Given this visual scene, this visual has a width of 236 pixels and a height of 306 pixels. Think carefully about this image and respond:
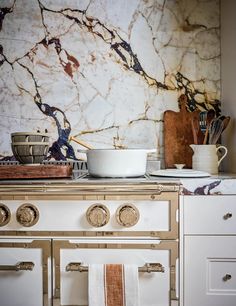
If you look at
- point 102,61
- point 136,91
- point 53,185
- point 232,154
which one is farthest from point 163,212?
point 102,61

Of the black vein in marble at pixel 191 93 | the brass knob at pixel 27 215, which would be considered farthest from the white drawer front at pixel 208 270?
the black vein in marble at pixel 191 93

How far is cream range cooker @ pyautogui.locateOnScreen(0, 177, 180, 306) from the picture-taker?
38.7 inches

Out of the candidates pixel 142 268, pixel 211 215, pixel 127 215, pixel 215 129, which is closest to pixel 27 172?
pixel 127 215

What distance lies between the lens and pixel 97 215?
0.97 m

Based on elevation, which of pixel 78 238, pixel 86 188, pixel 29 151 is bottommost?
pixel 78 238

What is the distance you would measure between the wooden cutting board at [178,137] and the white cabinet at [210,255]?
0.49 m

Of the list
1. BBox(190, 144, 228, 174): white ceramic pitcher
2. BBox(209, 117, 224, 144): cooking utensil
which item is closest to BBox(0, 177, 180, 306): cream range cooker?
BBox(190, 144, 228, 174): white ceramic pitcher

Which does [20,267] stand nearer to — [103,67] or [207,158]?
[207,158]

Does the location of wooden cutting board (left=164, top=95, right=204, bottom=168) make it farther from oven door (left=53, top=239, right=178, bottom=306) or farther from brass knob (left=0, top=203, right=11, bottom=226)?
brass knob (left=0, top=203, right=11, bottom=226)

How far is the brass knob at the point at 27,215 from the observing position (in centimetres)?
98

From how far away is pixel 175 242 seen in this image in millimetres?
982

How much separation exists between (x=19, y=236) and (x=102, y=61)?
36.2 inches

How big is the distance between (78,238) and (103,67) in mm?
875

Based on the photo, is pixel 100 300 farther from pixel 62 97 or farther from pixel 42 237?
pixel 62 97
